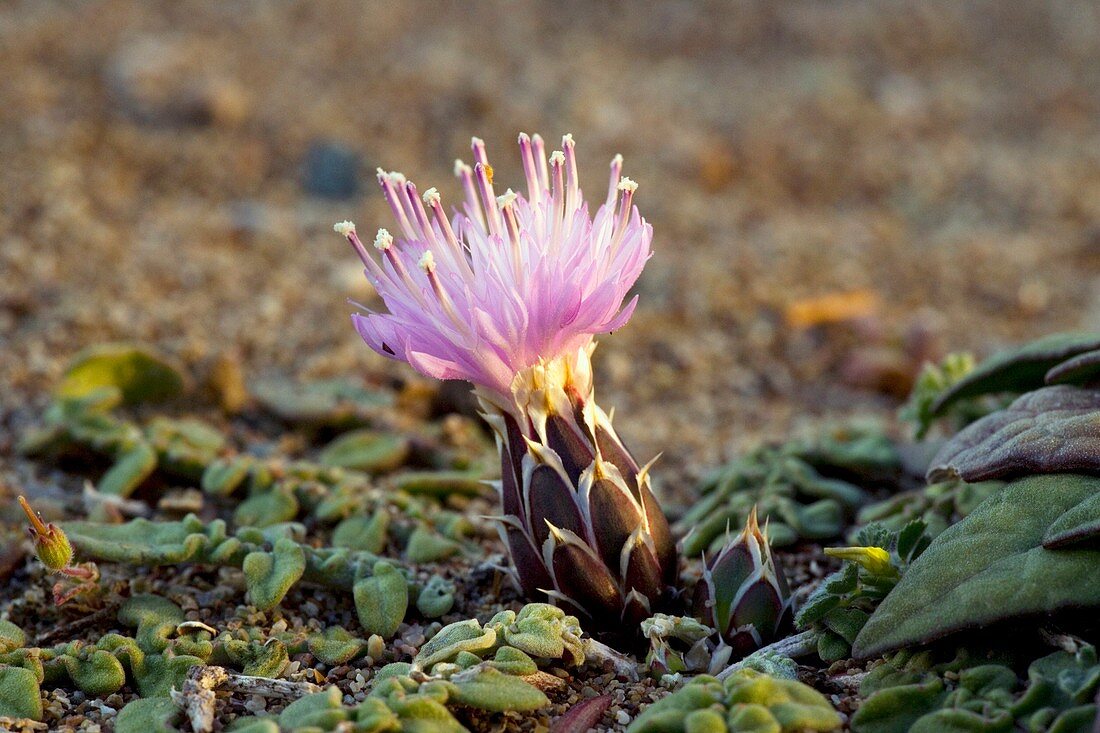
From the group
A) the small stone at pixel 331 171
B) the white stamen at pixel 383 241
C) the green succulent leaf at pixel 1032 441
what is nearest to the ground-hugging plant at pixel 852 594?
the green succulent leaf at pixel 1032 441

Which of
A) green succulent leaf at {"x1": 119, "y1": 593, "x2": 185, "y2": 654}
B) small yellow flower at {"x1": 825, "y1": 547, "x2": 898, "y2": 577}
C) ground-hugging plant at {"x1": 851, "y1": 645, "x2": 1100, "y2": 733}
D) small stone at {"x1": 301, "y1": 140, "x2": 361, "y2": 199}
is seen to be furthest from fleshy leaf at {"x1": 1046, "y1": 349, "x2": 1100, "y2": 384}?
small stone at {"x1": 301, "y1": 140, "x2": 361, "y2": 199}

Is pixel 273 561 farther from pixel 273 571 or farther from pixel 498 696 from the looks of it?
pixel 498 696

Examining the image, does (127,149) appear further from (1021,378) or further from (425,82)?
(1021,378)

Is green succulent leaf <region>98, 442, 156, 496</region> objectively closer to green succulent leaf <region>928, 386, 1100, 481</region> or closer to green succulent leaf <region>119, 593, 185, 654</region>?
green succulent leaf <region>119, 593, 185, 654</region>

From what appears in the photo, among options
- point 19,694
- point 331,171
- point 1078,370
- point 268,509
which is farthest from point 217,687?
point 331,171

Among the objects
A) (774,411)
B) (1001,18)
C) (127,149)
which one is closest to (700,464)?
(774,411)

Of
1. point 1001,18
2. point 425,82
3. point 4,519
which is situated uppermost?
point 1001,18
